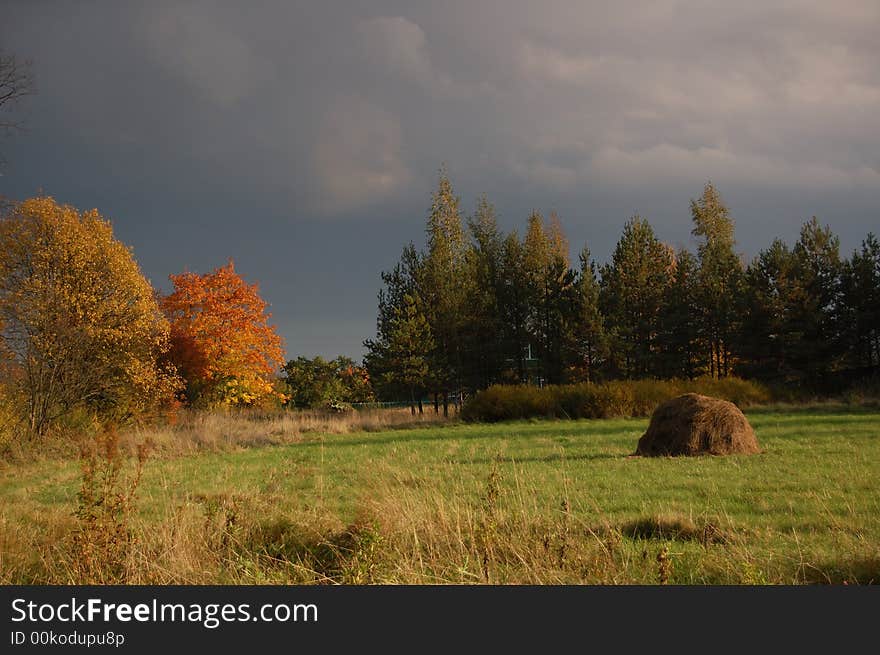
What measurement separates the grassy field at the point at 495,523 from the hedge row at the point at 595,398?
16.5 m

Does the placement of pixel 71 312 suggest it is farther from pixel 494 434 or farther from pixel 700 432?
pixel 700 432

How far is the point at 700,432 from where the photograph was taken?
1697 centimetres

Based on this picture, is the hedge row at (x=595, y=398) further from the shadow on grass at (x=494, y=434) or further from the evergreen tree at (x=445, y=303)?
the evergreen tree at (x=445, y=303)

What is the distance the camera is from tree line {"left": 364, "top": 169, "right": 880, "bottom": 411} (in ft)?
144

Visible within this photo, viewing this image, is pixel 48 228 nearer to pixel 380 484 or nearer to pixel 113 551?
pixel 380 484

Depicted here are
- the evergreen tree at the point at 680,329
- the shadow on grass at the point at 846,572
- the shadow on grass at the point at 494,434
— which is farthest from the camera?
the evergreen tree at the point at 680,329

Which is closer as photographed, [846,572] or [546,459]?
[846,572]

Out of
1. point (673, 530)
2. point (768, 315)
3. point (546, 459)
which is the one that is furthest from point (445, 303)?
point (673, 530)

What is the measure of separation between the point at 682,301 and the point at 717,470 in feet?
118

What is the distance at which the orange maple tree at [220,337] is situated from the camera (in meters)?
40.0

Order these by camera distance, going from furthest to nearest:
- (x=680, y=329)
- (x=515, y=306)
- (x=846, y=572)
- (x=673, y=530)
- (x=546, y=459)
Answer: (x=515, y=306), (x=680, y=329), (x=546, y=459), (x=673, y=530), (x=846, y=572)

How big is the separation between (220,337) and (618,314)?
86.0ft

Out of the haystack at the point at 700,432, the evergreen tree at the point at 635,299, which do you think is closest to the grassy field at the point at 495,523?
the haystack at the point at 700,432

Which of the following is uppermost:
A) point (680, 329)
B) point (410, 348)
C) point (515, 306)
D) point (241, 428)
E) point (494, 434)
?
point (515, 306)
